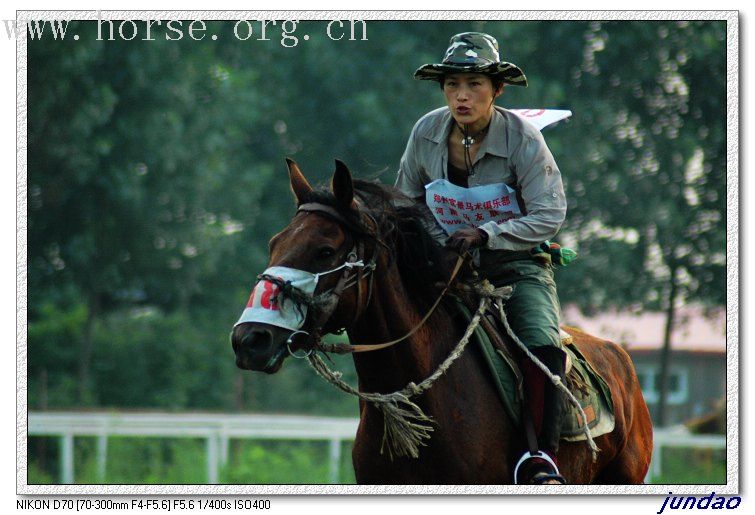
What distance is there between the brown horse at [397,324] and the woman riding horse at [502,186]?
0.66ft

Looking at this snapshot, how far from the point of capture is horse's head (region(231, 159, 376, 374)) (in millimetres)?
5062

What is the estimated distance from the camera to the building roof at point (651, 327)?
21.4 meters

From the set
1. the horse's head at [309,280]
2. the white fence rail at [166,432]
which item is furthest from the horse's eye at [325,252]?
the white fence rail at [166,432]

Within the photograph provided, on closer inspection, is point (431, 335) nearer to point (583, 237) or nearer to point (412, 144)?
point (412, 144)

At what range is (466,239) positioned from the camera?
228 inches

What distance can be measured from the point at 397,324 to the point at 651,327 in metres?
18.0

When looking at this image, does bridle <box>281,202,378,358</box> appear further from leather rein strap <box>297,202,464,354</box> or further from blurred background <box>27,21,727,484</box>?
blurred background <box>27,21,727,484</box>

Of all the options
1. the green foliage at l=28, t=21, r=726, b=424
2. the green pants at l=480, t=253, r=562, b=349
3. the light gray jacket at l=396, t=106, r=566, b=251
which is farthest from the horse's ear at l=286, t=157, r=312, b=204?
the green foliage at l=28, t=21, r=726, b=424

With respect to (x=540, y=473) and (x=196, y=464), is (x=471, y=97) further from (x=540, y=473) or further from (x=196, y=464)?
(x=196, y=464)

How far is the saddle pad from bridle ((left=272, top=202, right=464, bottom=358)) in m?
0.46

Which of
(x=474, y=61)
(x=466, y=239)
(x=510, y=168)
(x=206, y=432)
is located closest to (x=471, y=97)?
(x=474, y=61)

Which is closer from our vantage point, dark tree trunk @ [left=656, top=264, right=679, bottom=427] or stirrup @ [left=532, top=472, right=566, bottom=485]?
stirrup @ [left=532, top=472, right=566, bottom=485]

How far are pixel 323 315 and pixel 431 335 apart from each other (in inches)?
31.5

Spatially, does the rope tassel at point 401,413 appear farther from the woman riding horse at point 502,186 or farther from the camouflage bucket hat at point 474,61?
the camouflage bucket hat at point 474,61
